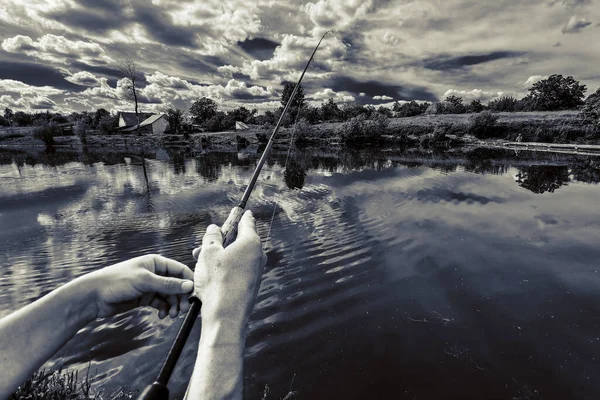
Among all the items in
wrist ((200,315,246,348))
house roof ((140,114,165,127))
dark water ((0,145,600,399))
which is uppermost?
house roof ((140,114,165,127))

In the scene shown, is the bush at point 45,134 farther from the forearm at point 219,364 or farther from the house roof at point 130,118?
the forearm at point 219,364

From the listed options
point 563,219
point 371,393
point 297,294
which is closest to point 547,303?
point 371,393

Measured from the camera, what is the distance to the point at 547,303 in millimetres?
6504

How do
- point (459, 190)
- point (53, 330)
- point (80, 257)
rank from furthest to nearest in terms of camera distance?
1. point (459, 190)
2. point (80, 257)
3. point (53, 330)

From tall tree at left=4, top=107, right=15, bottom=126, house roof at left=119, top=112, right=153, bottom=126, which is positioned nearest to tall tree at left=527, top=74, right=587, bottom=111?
house roof at left=119, top=112, right=153, bottom=126

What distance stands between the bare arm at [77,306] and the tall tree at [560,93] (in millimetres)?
124152

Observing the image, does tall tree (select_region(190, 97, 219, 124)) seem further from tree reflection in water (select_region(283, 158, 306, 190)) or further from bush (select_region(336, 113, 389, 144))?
tree reflection in water (select_region(283, 158, 306, 190))

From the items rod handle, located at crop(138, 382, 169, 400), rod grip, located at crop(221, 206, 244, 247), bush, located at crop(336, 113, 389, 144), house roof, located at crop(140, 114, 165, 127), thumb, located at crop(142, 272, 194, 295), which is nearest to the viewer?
rod handle, located at crop(138, 382, 169, 400)

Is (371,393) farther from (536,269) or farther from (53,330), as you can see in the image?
(536,269)

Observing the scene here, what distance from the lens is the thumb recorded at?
200cm

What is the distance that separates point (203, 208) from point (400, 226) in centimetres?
882

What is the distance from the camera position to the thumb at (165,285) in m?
2.00

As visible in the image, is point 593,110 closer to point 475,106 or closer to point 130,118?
point 475,106

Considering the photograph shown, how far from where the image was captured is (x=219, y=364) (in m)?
1.50
